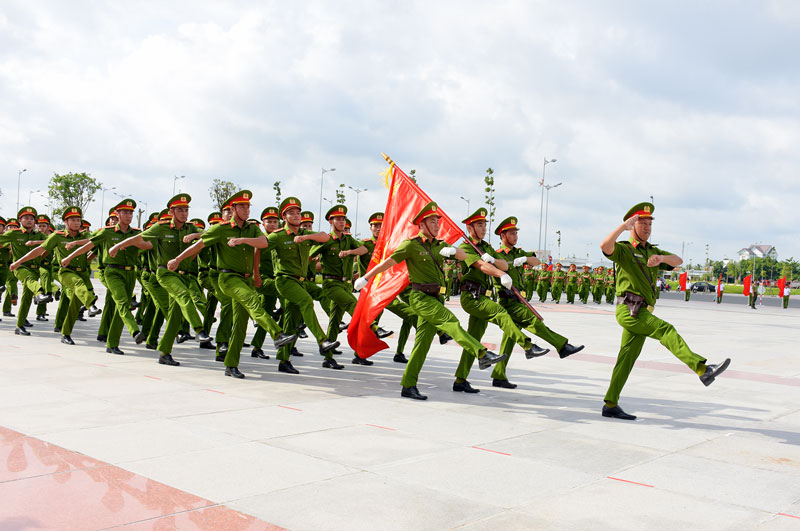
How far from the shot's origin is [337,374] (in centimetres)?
942

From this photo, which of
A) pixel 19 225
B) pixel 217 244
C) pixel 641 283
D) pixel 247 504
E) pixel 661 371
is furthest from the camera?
pixel 19 225

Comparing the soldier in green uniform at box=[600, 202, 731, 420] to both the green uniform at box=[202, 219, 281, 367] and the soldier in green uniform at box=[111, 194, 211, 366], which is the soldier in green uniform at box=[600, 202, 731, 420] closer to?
the green uniform at box=[202, 219, 281, 367]

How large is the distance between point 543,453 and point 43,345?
8711 mm

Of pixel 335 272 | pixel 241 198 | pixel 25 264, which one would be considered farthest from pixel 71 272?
pixel 335 272

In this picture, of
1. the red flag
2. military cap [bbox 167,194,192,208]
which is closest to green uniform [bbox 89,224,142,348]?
military cap [bbox 167,194,192,208]

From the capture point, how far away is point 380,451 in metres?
5.33

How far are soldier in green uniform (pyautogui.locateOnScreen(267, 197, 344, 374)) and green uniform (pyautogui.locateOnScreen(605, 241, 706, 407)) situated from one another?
11.6 feet

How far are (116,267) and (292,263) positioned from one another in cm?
322

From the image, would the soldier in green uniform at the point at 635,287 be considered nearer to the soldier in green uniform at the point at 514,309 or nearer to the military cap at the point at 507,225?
the soldier in green uniform at the point at 514,309

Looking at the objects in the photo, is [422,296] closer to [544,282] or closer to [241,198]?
[241,198]

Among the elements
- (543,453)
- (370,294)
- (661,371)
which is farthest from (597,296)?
(543,453)

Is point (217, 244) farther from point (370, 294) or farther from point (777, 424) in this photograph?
point (777, 424)

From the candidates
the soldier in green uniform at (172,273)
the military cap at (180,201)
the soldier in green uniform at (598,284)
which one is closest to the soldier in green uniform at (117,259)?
the soldier in green uniform at (172,273)

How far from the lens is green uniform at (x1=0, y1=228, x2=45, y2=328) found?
514 inches
